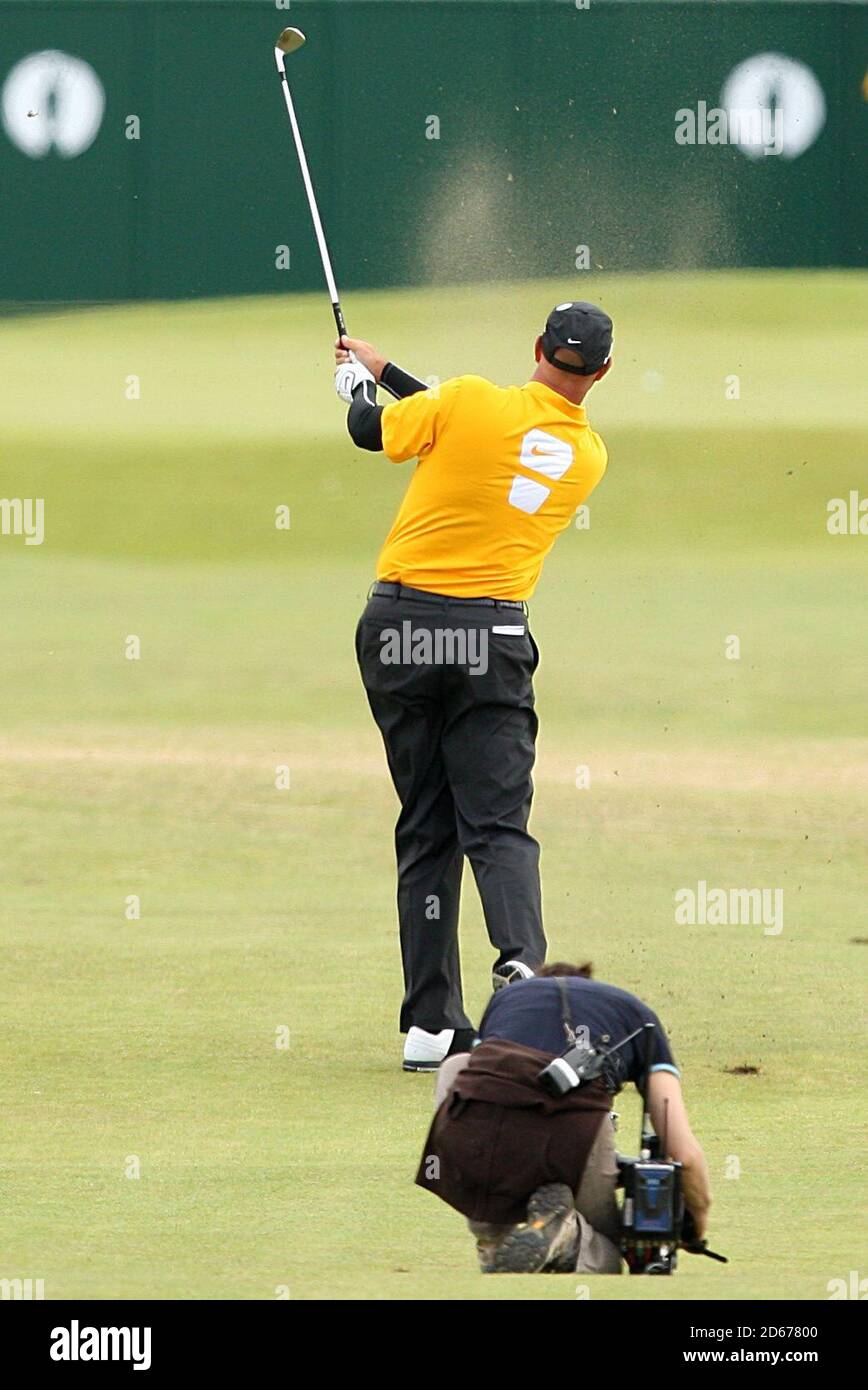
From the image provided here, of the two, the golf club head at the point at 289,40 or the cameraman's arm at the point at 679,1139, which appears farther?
the golf club head at the point at 289,40

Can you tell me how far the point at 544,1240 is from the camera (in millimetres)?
4062

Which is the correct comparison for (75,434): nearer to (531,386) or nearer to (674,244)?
(674,244)

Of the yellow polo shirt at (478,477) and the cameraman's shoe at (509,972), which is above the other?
the yellow polo shirt at (478,477)

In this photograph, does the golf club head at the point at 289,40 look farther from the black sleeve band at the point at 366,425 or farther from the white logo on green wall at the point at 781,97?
the white logo on green wall at the point at 781,97

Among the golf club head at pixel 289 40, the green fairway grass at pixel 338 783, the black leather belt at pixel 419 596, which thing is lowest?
the green fairway grass at pixel 338 783

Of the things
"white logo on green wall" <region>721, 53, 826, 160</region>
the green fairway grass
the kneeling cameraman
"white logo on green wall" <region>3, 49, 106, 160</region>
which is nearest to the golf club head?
the green fairway grass

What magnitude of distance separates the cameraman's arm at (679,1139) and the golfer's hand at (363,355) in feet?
7.95

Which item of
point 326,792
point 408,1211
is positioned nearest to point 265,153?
point 326,792

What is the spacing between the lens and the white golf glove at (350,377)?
241 inches

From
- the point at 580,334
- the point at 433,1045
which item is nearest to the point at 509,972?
the point at 433,1045

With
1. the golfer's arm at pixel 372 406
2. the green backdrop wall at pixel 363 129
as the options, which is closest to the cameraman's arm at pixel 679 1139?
the golfer's arm at pixel 372 406

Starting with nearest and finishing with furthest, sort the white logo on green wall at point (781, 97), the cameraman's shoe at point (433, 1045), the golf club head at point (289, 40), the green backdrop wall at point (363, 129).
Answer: the cameraman's shoe at point (433, 1045) → the golf club head at point (289, 40) → the green backdrop wall at point (363, 129) → the white logo on green wall at point (781, 97)

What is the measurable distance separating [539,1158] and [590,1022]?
26cm

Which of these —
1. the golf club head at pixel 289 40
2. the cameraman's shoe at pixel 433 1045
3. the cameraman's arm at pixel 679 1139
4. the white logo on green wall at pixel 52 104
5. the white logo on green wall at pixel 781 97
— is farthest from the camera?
the white logo on green wall at pixel 781 97
